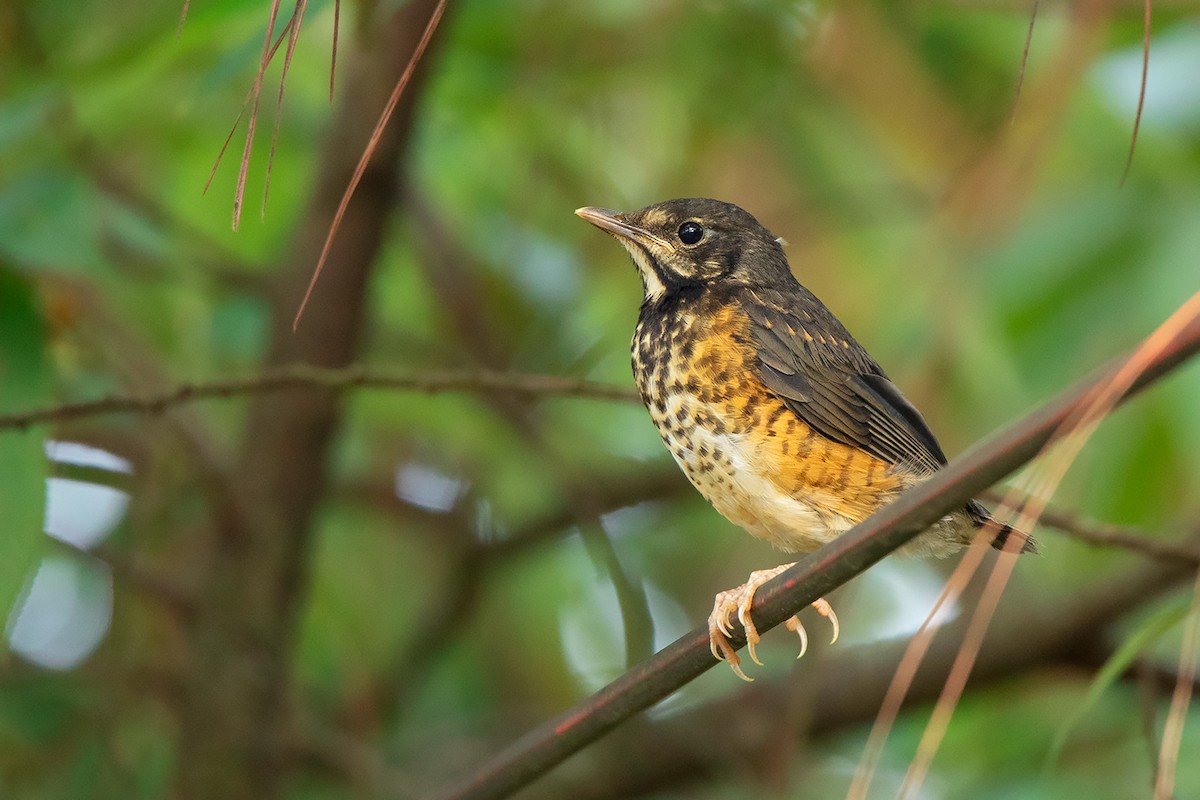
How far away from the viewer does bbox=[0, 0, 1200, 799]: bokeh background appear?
4012 millimetres

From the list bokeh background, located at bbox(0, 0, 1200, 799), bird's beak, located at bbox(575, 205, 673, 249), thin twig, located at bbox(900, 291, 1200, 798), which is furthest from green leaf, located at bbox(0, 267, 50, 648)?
thin twig, located at bbox(900, 291, 1200, 798)

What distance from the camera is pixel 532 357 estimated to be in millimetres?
4953

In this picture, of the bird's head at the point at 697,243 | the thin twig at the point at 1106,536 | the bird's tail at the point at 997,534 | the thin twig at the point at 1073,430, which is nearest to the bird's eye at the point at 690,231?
the bird's head at the point at 697,243

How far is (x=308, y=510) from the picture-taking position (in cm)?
421

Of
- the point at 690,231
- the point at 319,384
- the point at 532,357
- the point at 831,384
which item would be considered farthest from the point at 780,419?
the point at 532,357

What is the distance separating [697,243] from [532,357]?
160 centimetres

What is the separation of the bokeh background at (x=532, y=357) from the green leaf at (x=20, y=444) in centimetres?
2

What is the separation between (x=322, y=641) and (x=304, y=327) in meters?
1.37

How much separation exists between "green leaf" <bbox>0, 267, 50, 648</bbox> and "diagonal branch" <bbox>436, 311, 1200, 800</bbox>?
916mm

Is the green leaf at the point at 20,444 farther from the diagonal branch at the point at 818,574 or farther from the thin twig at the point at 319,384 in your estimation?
the diagonal branch at the point at 818,574

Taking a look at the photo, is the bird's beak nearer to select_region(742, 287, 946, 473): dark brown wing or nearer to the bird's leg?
select_region(742, 287, 946, 473): dark brown wing

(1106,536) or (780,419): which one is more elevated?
(780,419)

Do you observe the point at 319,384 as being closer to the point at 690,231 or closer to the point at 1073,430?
the point at 690,231

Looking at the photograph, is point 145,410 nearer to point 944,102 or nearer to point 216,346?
point 216,346
